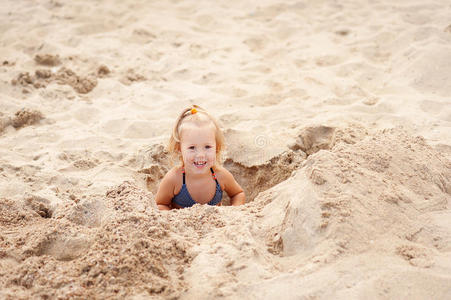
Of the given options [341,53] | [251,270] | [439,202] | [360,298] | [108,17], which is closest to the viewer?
[360,298]

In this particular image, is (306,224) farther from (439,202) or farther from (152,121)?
(152,121)

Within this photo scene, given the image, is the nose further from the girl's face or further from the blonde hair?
the blonde hair

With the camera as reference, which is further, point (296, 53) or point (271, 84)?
point (296, 53)

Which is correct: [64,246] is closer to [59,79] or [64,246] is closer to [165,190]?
[165,190]

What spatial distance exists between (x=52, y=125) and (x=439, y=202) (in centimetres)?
293

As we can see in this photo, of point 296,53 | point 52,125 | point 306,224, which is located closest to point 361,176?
point 306,224

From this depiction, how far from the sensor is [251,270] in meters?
1.63

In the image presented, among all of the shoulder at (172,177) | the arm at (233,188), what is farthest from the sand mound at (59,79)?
the arm at (233,188)

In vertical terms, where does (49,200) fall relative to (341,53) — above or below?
below

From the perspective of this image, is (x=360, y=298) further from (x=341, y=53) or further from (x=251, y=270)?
(x=341, y=53)

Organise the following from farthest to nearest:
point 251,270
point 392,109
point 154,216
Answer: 1. point 392,109
2. point 154,216
3. point 251,270

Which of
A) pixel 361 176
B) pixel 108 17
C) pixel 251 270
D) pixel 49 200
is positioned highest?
pixel 108 17

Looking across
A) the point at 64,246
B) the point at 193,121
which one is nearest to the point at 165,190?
the point at 193,121

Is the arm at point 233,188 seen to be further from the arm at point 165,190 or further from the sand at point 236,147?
the arm at point 165,190
